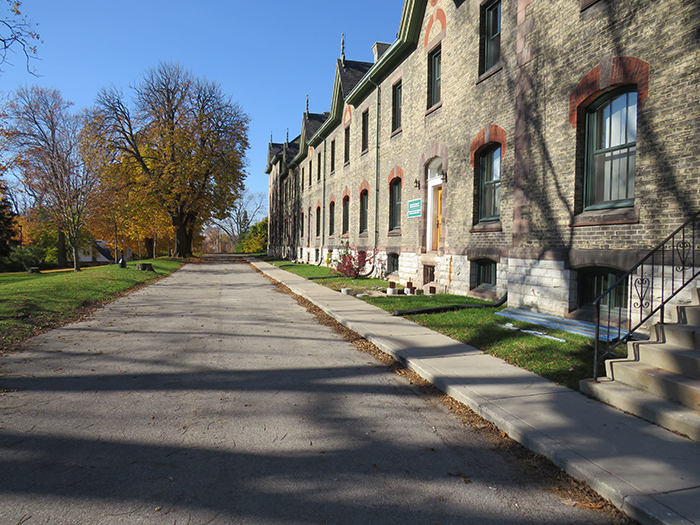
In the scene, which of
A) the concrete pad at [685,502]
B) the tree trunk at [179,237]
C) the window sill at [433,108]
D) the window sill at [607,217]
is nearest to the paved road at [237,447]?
the concrete pad at [685,502]

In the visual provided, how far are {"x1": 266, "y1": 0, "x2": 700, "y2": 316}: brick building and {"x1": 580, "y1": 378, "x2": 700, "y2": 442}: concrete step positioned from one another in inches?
117

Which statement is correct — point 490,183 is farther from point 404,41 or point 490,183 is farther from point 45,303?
point 45,303

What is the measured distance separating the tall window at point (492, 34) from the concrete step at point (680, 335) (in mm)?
8371

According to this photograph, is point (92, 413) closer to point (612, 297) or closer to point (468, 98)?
point (612, 297)

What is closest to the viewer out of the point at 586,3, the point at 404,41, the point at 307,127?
the point at 586,3

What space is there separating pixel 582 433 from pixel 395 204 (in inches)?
593

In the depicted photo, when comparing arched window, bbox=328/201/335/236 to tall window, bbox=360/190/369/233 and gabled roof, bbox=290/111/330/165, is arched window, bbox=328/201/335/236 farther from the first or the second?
gabled roof, bbox=290/111/330/165

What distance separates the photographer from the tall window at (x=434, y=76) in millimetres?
14914

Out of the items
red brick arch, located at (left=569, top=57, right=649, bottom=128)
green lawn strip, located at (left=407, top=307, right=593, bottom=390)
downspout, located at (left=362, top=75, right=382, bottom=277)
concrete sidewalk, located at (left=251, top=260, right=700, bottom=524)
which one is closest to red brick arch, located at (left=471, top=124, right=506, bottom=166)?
red brick arch, located at (left=569, top=57, right=649, bottom=128)

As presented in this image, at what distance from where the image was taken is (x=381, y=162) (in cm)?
1947

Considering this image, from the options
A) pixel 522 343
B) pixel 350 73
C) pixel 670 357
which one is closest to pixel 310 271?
pixel 350 73

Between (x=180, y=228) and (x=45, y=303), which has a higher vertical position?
(x=180, y=228)

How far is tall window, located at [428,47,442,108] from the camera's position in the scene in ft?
48.9

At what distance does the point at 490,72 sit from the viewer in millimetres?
11141
